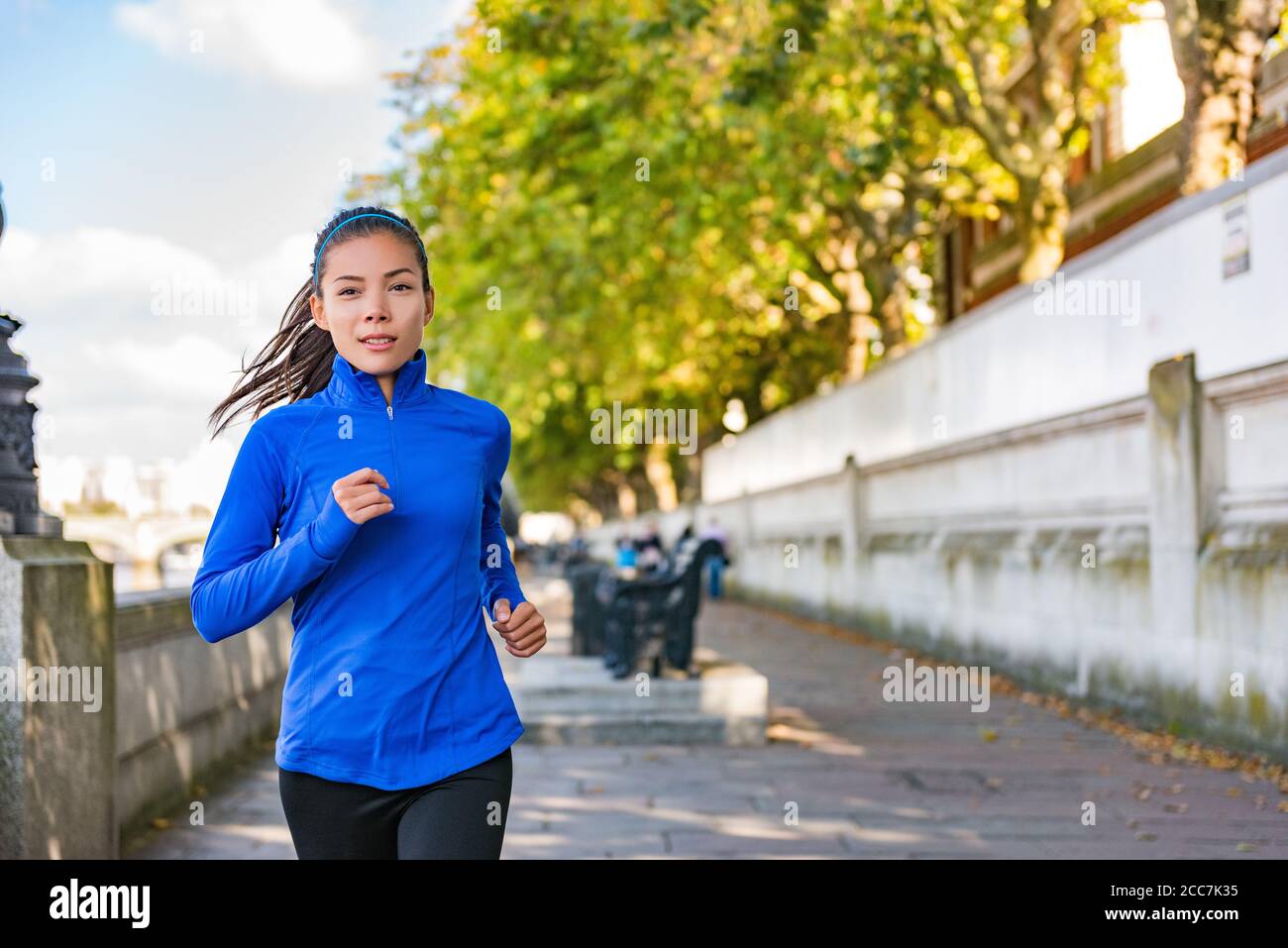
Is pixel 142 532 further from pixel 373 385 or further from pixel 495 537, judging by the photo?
pixel 373 385

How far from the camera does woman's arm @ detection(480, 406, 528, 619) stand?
9.28 feet

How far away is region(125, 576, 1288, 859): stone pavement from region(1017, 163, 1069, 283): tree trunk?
6878mm

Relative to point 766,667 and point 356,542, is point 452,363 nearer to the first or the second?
point 766,667

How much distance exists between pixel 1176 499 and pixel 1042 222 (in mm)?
6948

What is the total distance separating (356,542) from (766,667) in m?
12.3

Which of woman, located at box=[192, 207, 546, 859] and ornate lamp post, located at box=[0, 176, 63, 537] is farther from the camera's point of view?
ornate lamp post, located at box=[0, 176, 63, 537]

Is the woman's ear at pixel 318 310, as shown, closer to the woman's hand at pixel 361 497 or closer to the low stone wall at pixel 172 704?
the woman's hand at pixel 361 497

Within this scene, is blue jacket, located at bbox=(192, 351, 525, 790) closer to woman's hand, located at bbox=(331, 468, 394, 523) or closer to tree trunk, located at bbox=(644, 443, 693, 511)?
woman's hand, located at bbox=(331, 468, 394, 523)

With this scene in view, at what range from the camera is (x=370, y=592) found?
2.61m

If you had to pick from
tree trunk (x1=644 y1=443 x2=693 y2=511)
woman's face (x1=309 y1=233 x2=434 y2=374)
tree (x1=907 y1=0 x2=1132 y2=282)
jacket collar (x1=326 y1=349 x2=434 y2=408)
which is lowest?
jacket collar (x1=326 y1=349 x2=434 y2=408)

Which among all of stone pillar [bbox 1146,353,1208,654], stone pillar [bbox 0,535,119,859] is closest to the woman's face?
stone pillar [bbox 0,535,119,859]

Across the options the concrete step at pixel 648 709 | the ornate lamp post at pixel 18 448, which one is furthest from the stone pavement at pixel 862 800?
the ornate lamp post at pixel 18 448
